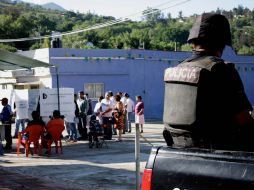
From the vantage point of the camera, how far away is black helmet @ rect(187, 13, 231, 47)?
12.7 ft

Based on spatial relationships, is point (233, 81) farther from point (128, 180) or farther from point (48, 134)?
point (48, 134)

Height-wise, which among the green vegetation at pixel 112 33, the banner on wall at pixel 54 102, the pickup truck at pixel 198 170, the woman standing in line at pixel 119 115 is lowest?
the woman standing in line at pixel 119 115

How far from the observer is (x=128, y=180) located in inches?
397

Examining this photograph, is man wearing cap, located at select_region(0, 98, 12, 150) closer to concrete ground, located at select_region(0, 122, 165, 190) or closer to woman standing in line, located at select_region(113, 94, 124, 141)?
concrete ground, located at select_region(0, 122, 165, 190)

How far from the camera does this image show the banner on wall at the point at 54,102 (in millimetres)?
17234

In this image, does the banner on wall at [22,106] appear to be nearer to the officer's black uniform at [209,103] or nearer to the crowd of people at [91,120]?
the crowd of people at [91,120]

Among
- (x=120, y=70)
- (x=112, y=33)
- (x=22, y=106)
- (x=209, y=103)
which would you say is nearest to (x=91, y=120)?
(x=22, y=106)

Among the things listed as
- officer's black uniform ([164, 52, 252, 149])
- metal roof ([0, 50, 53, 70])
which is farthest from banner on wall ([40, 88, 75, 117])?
officer's black uniform ([164, 52, 252, 149])

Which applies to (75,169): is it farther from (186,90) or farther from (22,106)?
(186,90)

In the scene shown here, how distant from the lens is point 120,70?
102ft

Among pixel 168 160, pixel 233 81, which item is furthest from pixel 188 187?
pixel 233 81

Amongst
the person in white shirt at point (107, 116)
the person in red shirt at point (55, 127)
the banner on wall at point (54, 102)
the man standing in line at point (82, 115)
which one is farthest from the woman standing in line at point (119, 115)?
the person in red shirt at point (55, 127)

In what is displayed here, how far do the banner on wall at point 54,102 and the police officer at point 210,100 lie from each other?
13.5 m

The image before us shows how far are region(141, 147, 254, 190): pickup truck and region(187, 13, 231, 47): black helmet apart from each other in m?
0.91
